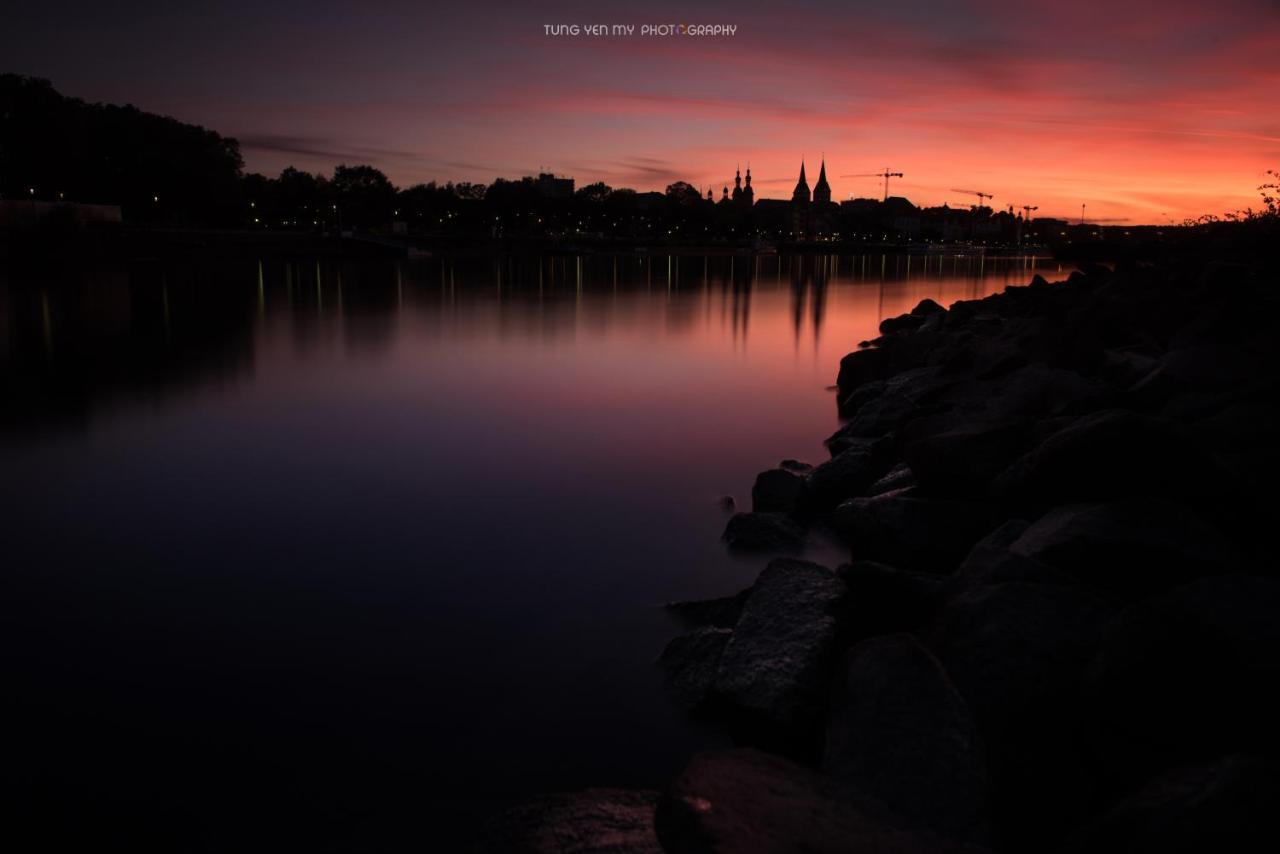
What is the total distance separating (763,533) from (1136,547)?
3975 millimetres

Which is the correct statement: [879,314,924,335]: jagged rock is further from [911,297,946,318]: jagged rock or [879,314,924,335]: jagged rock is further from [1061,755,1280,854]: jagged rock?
[1061,755,1280,854]: jagged rock

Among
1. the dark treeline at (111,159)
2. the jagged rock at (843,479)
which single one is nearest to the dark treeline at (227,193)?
the dark treeline at (111,159)

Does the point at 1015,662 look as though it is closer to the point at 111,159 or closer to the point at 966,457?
the point at 966,457

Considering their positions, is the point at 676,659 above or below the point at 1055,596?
below

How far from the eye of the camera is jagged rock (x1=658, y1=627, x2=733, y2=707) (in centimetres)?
561

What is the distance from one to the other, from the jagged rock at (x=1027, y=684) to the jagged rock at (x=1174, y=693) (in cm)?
25

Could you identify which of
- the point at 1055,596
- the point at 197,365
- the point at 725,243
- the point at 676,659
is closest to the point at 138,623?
the point at 676,659

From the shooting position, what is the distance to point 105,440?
491 inches

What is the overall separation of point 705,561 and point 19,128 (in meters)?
92.2

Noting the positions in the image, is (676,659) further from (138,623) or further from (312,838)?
(138,623)

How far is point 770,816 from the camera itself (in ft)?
11.4

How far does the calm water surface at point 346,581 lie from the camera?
5.00 meters

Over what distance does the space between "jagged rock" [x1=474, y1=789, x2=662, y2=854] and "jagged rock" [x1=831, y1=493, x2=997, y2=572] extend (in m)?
3.27

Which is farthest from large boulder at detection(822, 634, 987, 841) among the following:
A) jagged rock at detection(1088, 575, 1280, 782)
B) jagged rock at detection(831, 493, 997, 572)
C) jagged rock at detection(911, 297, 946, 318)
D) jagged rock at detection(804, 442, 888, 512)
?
jagged rock at detection(911, 297, 946, 318)
